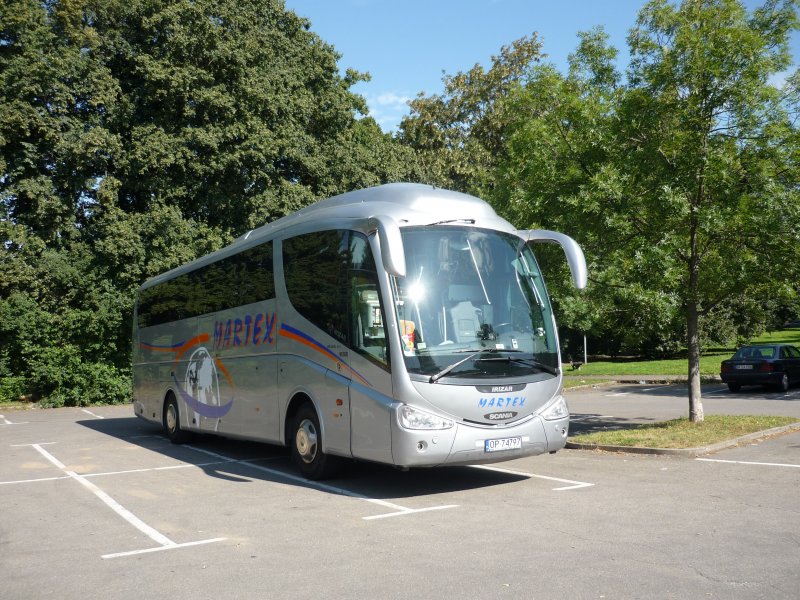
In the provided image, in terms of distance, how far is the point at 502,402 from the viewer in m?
9.08

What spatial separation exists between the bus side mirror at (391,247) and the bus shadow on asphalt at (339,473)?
9.49ft

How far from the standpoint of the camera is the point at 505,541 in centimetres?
664

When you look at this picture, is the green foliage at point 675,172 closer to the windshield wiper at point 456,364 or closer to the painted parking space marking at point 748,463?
the painted parking space marking at point 748,463

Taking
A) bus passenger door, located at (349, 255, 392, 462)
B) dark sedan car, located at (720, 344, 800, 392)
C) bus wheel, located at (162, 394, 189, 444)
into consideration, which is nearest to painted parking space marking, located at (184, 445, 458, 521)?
bus passenger door, located at (349, 255, 392, 462)

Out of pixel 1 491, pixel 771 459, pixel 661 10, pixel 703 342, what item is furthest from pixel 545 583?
pixel 703 342

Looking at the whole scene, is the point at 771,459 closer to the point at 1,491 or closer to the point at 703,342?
the point at 1,491

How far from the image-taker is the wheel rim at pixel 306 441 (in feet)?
33.7

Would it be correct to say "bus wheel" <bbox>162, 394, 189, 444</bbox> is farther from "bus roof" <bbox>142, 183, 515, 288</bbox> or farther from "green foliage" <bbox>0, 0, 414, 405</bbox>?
"green foliage" <bbox>0, 0, 414, 405</bbox>

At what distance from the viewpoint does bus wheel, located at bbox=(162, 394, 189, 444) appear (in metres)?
15.8

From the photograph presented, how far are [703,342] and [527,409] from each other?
34.3 m

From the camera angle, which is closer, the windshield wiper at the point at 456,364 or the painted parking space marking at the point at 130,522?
the painted parking space marking at the point at 130,522

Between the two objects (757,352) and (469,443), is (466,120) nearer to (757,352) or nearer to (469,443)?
(757,352)

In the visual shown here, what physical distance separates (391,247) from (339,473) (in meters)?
3.70

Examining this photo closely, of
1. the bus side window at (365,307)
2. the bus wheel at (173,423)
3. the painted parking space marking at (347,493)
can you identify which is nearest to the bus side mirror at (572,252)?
the bus side window at (365,307)
